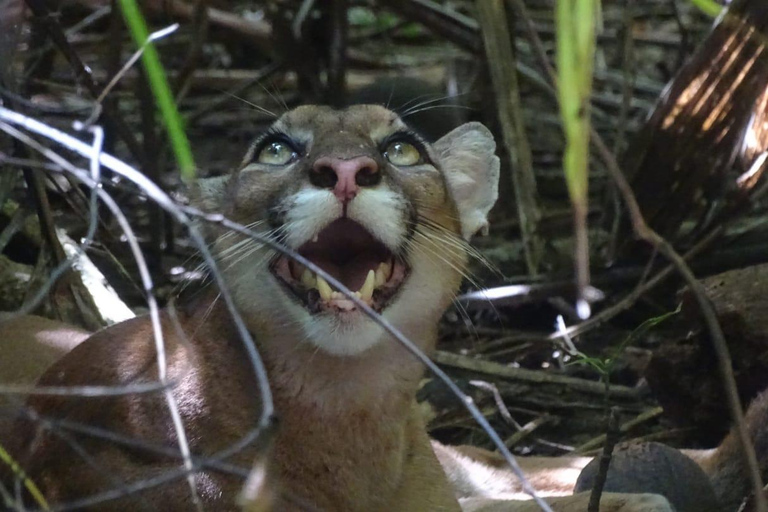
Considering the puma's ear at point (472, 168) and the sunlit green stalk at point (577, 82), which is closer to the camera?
the sunlit green stalk at point (577, 82)

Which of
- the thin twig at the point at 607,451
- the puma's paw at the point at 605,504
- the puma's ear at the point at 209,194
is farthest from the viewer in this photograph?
the puma's ear at the point at 209,194

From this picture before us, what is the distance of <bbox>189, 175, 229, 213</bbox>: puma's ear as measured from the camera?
3.30 m

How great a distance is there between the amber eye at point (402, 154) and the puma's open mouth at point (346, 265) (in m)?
0.37

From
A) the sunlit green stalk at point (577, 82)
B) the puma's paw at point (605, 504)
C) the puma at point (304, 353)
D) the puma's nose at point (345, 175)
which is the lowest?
the puma's paw at point (605, 504)

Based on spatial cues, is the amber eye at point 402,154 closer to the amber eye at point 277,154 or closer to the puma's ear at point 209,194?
the amber eye at point 277,154

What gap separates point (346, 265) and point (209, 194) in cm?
67

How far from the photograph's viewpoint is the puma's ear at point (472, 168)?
347 centimetres

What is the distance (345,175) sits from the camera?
2.64 metres

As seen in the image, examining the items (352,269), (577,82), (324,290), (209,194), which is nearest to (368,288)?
(324,290)

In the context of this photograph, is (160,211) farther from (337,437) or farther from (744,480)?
(744,480)

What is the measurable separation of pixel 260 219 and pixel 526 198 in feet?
3.85

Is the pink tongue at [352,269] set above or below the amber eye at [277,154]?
below

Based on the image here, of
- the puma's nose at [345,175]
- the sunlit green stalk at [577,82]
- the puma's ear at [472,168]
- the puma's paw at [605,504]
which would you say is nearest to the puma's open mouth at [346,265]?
the puma's nose at [345,175]

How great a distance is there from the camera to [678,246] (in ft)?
16.7
